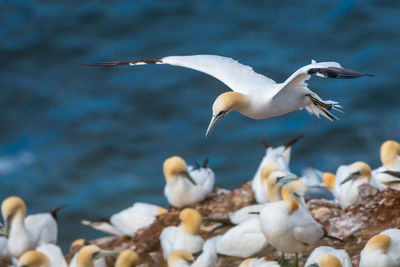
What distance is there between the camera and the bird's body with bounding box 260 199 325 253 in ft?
25.9

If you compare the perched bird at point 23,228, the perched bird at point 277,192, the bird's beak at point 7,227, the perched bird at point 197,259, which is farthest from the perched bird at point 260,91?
the bird's beak at point 7,227

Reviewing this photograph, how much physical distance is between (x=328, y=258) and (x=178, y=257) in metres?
1.82

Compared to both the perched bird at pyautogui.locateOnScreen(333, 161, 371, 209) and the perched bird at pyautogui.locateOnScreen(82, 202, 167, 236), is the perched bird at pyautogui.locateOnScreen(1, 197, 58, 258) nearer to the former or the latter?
the perched bird at pyautogui.locateOnScreen(82, 202, 167, 236)

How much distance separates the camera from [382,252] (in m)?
7.11

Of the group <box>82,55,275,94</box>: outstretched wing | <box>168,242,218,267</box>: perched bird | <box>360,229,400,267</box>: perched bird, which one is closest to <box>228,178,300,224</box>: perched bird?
<box>168,242,218,267</box>: perched bird

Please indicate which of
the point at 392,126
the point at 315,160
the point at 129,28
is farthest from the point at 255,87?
the point at 129,28

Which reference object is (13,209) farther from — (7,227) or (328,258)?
(328,258)

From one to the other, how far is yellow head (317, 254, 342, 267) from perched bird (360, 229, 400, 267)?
315 millimetres

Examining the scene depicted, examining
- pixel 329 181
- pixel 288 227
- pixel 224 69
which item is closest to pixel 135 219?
pixel 329 181

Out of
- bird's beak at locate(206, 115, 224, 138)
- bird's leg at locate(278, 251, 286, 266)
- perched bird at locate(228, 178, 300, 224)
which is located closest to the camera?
bird's beak at locate(206, 115, 224, 138)

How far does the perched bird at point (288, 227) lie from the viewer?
7.90 m

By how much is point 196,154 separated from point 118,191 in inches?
68.8

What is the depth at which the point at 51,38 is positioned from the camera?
866 inches

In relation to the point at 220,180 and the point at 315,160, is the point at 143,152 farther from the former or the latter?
the point at 315,160
